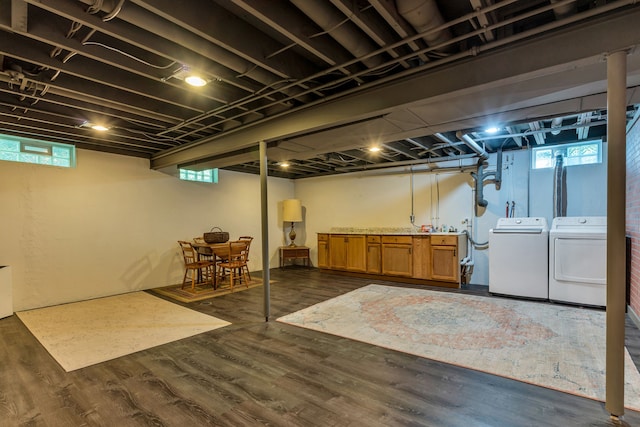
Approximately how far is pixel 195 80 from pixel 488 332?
3.92 metres

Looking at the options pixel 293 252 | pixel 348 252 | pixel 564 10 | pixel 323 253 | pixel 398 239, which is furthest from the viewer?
pixel 293 252

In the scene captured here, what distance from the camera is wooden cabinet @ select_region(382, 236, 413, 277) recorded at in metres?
6.00

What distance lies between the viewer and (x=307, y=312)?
13.8 feet

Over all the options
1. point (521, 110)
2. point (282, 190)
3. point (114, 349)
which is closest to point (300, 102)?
point (521, 110)

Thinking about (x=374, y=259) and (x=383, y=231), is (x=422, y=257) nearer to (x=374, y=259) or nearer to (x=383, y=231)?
(x=374, y=259)

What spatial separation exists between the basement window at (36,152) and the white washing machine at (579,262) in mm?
7643

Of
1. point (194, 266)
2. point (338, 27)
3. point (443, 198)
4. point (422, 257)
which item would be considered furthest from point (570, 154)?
point (194, 266)

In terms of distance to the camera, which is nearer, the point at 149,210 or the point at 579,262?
the point at 579,262

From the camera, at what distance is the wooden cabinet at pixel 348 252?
6664 millimetres

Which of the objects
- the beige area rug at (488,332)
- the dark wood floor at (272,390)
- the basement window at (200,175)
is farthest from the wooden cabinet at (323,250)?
the dark wood floor at (272,390)

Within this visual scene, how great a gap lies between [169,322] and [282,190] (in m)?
5.07

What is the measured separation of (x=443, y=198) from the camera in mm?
6266

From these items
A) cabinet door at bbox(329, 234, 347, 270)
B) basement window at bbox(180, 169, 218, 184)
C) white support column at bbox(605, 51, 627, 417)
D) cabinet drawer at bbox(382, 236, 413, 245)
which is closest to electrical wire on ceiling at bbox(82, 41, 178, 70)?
white support column at bbox(605, 51, 627, 417)

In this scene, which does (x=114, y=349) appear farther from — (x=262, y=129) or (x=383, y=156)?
(x=383, y=156)
